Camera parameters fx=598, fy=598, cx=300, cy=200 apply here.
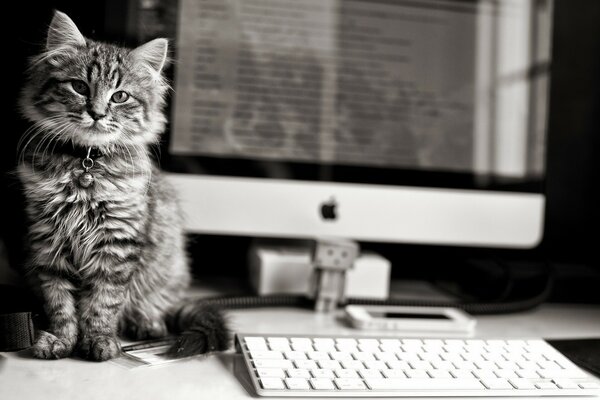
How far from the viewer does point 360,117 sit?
103cm

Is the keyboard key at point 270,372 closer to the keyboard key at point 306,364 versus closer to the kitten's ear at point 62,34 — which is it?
the keyboard key at point 306,364

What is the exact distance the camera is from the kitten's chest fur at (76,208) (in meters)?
0.73

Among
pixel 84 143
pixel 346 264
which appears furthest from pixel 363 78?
pixel 84 143

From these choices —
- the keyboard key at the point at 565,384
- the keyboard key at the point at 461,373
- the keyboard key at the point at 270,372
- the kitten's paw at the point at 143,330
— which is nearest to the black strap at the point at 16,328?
the kitten's paw at the point at 143,330

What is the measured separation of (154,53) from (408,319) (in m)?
0.54

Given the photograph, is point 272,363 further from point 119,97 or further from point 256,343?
point 119,97

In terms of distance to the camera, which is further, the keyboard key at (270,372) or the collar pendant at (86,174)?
the collar pendant at (86,174)

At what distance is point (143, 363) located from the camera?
677 millimetres

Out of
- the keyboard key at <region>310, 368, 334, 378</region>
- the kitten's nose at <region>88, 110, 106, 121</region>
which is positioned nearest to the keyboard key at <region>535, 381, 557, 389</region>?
the keyboard key at <region>310, 368, 334, 378</region>

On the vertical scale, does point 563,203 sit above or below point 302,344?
above

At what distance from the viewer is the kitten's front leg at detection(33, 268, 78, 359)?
2.25ft

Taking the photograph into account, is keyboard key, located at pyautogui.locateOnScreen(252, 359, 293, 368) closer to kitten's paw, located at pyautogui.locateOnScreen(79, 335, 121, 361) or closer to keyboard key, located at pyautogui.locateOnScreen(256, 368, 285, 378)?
keyboard key, located at pyautogui.locateOnScreen(256, 368, 285, 378)

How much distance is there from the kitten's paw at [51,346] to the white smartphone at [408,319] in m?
0.41

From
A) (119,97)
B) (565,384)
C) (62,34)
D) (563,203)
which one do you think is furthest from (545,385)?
(563,203)
